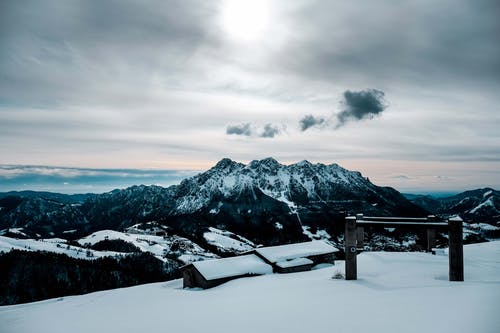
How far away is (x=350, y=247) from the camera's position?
11141mm

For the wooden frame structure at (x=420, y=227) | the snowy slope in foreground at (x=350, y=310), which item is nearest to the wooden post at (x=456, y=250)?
the wooden frame structure at (x=420, y=227)

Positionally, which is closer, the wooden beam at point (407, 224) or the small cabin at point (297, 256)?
the wooden beam at point (407, 224)

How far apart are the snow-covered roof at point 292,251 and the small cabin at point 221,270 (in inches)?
28.8

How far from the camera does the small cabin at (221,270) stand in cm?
2205

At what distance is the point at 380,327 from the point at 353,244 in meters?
5.19

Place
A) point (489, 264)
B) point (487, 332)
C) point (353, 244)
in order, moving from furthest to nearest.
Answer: point (489, 264) < point (353, 244) < point (487, 332)

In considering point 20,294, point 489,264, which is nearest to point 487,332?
point 489,264

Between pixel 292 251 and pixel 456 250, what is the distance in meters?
16.9

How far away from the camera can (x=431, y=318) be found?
249 inches

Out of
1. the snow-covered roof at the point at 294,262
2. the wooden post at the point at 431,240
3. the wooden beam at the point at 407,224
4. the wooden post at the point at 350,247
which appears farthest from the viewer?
the snow-covered roof at the point at 294,262

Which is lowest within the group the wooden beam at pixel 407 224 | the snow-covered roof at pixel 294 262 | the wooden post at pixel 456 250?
the snow-covered roof at pixel 294 262

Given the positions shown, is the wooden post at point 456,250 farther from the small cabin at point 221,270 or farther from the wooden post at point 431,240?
the small cabin at point 221,270

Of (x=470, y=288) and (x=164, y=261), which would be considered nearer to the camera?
(x=470, y=288)

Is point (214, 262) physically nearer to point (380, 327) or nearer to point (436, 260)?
point (436, 260)
